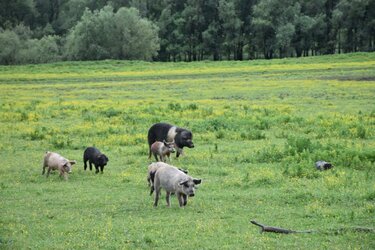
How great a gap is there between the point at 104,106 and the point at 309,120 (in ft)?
47.8

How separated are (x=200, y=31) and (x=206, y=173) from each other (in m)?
90.8

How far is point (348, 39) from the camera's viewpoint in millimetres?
101562

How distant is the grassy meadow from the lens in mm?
12469

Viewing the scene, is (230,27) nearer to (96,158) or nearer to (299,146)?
(299,146)

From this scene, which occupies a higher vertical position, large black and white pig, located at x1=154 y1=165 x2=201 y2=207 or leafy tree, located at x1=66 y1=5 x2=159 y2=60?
leafy tree, located at x1=66 y1=5 x2=159 y2=60

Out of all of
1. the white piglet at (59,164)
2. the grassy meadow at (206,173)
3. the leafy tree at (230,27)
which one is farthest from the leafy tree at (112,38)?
the white piglet at (59,164)

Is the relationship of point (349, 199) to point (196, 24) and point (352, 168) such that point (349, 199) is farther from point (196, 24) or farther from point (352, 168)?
point (196, 24)

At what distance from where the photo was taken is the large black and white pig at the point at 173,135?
845 inches

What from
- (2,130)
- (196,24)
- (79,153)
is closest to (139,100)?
(2,130)

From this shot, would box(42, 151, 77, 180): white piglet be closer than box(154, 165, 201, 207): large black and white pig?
No

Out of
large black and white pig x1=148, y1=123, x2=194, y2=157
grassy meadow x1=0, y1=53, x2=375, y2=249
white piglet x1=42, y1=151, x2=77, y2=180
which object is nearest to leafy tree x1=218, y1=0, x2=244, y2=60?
grassy meadow x1=0, y1=53, x2=375, y2=249

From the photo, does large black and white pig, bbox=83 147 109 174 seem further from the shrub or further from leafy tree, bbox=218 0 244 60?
leafy tree, bbox=218 0 244 60

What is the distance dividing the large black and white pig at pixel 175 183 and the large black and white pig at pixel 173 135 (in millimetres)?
6182

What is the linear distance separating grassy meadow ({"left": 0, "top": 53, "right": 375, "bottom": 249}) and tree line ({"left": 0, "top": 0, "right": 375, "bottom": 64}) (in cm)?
4704
